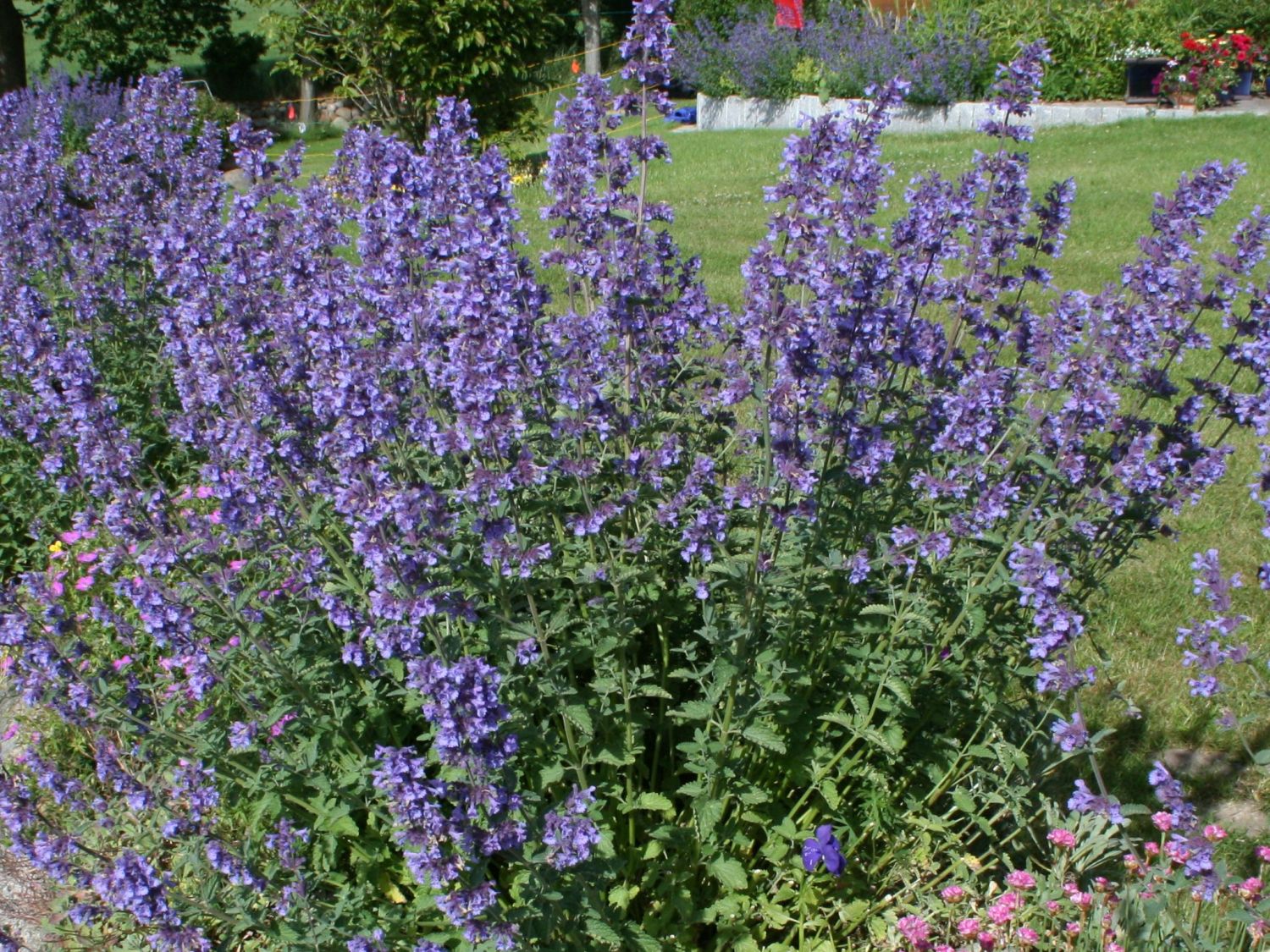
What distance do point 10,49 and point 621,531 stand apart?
2066cm

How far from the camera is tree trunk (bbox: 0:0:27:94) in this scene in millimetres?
18953

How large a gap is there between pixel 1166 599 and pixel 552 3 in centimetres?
2717

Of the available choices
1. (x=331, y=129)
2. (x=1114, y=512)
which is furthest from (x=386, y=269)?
(x=331, y=129)

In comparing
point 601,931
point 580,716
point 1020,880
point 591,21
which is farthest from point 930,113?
point 601,931

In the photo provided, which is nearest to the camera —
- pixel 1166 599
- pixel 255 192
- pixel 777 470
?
pixel 777 470

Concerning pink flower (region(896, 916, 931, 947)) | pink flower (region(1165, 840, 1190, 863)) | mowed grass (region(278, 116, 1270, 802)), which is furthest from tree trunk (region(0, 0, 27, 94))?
pink flower (region(1165, 840, 1190, 863))

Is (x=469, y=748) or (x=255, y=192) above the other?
(x=255, y=192)

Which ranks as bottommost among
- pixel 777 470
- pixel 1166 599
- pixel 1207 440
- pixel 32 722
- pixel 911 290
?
pixel 32 722

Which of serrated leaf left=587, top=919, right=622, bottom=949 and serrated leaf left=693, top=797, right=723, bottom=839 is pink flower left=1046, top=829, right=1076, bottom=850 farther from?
serrated leaf left=587, top=919, right=622, bottom=949

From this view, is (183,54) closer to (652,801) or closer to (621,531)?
(621,531)

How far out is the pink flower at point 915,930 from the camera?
3004 millimetres

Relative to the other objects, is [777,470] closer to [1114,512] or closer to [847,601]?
[847,601]

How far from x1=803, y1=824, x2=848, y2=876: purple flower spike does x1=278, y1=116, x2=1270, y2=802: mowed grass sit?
0.96 m

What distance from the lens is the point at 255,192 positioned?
3602 millimetres
